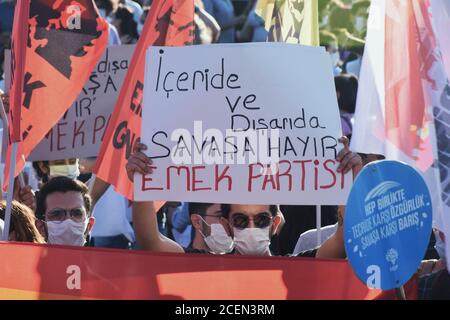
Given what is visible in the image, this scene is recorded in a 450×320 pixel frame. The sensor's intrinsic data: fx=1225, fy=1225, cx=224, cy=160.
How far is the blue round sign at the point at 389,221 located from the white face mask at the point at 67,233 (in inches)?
76.6

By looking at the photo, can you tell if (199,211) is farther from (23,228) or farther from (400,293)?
(400,293)

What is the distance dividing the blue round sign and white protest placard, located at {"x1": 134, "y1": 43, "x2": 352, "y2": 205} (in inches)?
29.0

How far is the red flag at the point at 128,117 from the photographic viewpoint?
19.4ft

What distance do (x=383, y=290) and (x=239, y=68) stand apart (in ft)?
4.41

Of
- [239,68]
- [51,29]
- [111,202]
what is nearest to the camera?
[239,68]

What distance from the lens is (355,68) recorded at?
10.5 metres

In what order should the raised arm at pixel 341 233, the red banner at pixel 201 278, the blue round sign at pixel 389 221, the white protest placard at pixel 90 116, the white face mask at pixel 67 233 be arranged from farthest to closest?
the white protest placard at pixel 90 116 < the white face mask at pixel 67 233 < the raised arm at pixel 341 233 < the red banner at pixel 201 278 < the blue round sign at pixel 389 221

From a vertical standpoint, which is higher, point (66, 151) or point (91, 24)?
point (91, 24)

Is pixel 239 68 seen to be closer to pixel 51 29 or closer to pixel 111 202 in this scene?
pixel 51 29

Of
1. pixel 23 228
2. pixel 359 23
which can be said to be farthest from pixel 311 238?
pixel 359 23

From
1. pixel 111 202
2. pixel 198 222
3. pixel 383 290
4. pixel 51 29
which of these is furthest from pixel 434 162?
pixel 111 202

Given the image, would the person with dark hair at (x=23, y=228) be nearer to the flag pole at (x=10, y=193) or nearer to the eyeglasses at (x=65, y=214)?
the eyeglasses at (x=65, y=214)

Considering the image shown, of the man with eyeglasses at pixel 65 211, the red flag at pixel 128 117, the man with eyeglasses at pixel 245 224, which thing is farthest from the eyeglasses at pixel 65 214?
the man with eyeglasses at pixel 245 224

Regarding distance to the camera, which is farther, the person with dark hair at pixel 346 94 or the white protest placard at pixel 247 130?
the person with dark hair at pixel 346 94
